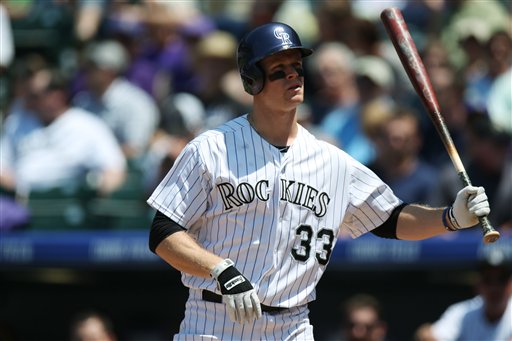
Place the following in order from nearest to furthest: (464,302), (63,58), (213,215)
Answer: (213,215), (464,302), (63,58)

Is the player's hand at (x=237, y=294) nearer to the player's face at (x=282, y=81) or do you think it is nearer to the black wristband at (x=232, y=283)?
the black wristband at (x=232, y=283)

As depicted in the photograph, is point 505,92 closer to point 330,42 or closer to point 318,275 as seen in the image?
point 330,42

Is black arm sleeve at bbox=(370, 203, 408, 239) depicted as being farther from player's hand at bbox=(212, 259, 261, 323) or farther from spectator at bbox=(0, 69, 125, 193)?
spectator at bbox=(0, 69, 125, 193)

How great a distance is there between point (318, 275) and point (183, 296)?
3.41 m

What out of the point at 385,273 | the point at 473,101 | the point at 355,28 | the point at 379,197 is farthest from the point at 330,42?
the point at 379,197

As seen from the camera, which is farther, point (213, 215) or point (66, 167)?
point (66, 167)

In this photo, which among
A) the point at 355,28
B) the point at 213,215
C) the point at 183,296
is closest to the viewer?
the point at 213,215

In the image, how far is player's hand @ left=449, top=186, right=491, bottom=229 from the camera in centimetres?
425

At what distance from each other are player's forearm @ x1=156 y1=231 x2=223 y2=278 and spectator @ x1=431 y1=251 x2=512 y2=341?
108 inches

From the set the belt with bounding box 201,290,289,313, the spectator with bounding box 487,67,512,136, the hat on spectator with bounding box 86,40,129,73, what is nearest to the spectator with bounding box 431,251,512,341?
the spectator with bounding box 487,67,512,136

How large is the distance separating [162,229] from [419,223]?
106cm

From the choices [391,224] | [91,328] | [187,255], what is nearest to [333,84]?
[91,328]

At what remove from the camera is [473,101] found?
799cm

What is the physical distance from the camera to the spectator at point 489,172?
6.79 meters
